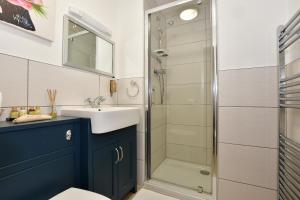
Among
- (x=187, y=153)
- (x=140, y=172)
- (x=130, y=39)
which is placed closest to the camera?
(x=140, y=172)

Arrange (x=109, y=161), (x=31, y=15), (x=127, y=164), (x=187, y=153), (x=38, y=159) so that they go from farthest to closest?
(x=187, y=153) → (x=127, y=164) → (x=109, y=161) → (x=31, y=15) → (x=38, y=159)

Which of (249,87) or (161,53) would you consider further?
(161,53)

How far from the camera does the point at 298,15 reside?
93 cm

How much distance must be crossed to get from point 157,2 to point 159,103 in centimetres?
137

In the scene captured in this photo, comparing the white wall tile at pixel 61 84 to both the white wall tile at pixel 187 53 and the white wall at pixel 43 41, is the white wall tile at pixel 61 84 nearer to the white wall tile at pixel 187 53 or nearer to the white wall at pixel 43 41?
the white wall at pixel 43 41

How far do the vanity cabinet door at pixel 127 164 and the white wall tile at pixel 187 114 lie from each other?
701 millimetres

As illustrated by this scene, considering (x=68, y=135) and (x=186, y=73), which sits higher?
(x=186, y=73)

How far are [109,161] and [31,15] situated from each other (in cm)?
123

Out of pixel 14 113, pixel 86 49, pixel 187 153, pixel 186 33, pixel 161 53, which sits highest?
pixel 186 33

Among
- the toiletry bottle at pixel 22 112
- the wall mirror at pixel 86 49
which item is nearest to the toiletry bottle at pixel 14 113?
the toiletry bottle at pixel 22 112

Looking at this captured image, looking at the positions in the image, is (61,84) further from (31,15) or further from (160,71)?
(160,71)

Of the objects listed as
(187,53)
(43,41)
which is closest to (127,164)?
(43,41)

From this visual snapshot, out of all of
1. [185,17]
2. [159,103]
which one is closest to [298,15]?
[185,17]

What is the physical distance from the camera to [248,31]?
51.9 inches
